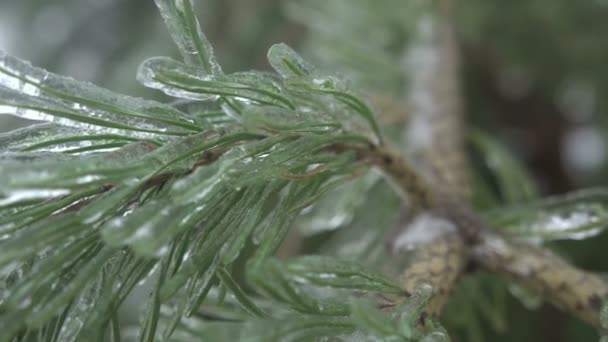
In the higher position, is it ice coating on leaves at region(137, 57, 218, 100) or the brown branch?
ice coating on leaves at region(137, 57, 218, 100)

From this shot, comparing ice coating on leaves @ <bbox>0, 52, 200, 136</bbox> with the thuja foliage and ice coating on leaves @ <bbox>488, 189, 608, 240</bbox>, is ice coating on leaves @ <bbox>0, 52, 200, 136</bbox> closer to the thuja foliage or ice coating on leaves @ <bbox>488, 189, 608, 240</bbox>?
the thuja foliage

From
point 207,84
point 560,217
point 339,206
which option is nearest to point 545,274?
point 560,217

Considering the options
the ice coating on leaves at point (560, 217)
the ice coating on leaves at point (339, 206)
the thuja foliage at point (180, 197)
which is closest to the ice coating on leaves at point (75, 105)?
the thuja foliage at point (180, 197)

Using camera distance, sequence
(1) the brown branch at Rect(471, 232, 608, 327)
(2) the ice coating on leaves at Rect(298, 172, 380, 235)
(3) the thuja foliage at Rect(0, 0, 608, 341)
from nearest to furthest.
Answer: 1. (3) the thuja foliage at Rect(0, 0, 608, 341)
2. (1) the brown branch at Rect(471, 232, 608, 327)
3. (2) the ice coating on leaves at Rect(298, 172, 380, 235)

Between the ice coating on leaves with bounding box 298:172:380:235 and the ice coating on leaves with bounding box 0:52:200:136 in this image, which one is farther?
the ice coating on leaves with bounding box 298:172:380:235

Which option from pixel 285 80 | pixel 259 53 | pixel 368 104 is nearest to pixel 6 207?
pixel 285 80

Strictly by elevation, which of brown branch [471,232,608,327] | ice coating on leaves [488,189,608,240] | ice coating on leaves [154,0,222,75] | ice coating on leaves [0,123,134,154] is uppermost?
ice coating on leaves [154,0,222,75]

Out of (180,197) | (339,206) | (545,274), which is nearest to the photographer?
(180,197)

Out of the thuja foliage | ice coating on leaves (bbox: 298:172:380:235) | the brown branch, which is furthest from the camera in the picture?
ice coating on leaves (bbox: 298:172:380:235)

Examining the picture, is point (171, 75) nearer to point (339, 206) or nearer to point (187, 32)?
point (187, 32)

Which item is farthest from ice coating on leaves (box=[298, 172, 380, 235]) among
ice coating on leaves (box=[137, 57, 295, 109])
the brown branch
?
ice coating on leaves (box=[137, 57, 295, 109])
